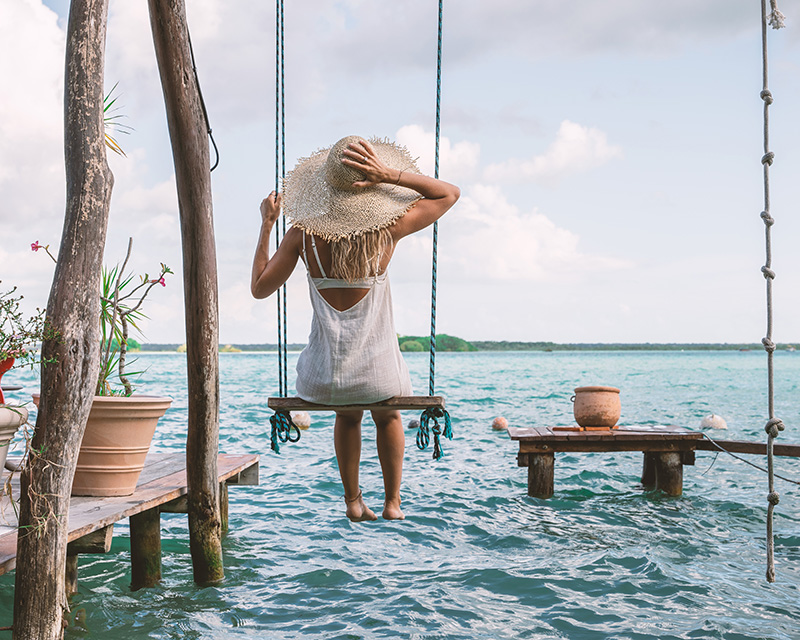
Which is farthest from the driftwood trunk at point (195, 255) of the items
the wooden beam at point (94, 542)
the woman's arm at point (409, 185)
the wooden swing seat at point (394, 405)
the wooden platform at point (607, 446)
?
the wooden platform at point (607, 446)

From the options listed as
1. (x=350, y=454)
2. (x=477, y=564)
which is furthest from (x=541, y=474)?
(x=350, y=454)

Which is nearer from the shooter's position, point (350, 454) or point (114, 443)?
point (350, 454)

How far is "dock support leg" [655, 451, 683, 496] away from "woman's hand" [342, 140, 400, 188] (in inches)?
256

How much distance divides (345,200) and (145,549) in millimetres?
3282

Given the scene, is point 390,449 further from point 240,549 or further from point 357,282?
point 240,549

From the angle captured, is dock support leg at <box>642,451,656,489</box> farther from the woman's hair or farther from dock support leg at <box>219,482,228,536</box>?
the woman's hair

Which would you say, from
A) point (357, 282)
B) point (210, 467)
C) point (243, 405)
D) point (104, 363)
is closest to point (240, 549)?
point (210, 467)

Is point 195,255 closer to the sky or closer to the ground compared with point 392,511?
closer to the sky

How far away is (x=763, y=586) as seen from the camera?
652 cm

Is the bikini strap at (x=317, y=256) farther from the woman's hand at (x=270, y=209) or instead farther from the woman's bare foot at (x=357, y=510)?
the woman's bare foot at (x=357, y=510)

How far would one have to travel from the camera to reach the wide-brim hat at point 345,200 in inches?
165

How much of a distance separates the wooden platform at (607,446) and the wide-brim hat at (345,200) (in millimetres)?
5090

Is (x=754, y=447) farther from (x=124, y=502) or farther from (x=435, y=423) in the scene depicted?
(x=124, y=502)

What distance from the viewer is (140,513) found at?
19.4 ft
